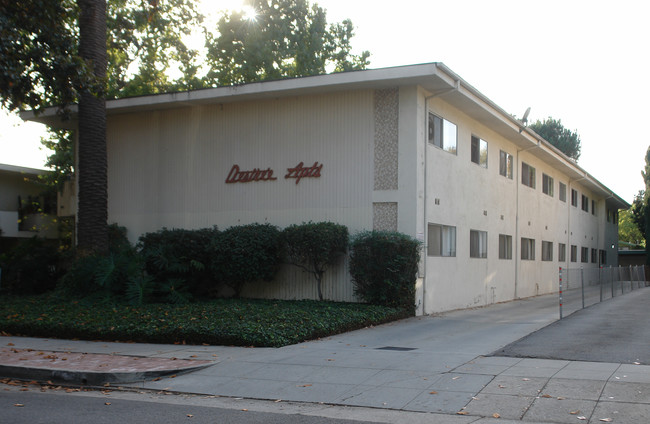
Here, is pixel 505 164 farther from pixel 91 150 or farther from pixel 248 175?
pixel 91 150

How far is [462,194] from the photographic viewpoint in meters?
20.8

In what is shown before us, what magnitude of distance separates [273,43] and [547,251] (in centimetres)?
1885

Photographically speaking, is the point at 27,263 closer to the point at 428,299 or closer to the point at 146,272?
the point at 146,272

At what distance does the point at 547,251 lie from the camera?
3150 cm

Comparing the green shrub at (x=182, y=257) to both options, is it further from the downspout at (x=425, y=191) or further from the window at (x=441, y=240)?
the window at (x=441, y=240)

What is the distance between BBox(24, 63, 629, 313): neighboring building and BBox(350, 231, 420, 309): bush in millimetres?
726

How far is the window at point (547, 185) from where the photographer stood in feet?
103

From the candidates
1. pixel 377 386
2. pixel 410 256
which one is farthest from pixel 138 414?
pixel 410 256

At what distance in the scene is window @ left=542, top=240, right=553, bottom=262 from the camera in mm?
30828

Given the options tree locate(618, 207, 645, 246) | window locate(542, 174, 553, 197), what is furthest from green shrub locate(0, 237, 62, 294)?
tree locate(618, 207, 645, 246)

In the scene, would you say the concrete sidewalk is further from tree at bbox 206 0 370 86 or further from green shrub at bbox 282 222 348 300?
tree at bbox 206 0 370 86

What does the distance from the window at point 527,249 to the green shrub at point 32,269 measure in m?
18.4

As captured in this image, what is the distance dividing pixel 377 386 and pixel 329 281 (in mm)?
9620

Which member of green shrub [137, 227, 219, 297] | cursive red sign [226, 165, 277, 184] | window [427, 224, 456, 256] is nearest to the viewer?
green shrub [137, 227, 219, 297]
